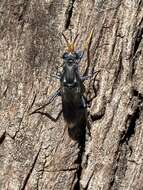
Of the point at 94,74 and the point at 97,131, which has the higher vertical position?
the point at 94,74

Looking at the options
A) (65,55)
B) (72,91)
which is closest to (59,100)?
(72,91)

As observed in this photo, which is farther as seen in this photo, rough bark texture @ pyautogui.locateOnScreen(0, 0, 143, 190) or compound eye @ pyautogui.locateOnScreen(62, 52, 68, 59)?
compound eye @ pyautogui.locateOnScreen(62, 52, 68, 59)

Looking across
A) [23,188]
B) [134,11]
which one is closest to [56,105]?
[23,188]

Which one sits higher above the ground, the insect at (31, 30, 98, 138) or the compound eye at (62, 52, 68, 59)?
the compound eye at (62, 52, 68, 59)

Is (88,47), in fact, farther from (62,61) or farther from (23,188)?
(23,188)

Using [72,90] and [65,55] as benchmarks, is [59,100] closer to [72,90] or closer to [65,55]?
[72,90]

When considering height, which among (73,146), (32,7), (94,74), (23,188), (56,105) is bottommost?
(23,188)
